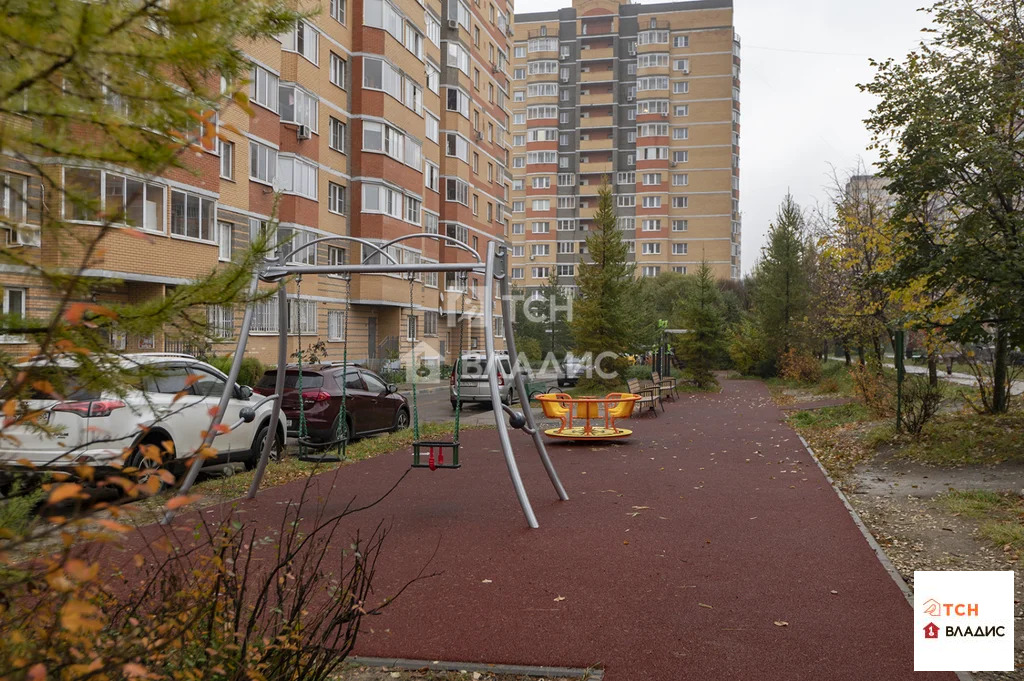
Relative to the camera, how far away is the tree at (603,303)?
3200 cm

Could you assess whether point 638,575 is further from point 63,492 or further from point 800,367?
point 800,367

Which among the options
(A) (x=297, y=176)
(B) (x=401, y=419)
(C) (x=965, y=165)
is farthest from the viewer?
(A) (x=297, y=176)

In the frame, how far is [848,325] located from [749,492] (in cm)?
1580

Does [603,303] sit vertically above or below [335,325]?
above

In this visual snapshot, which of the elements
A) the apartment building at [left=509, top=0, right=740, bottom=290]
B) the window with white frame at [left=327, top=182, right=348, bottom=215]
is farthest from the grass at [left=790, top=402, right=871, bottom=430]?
the apartment building at [left=509, top=0, right=740, bottom=290]

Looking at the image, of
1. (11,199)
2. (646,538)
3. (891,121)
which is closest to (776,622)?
(646,538)

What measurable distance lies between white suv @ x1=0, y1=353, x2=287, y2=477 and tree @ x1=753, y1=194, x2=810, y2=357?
29.5m

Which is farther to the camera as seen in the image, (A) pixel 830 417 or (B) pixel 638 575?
(A) pixel 830 417

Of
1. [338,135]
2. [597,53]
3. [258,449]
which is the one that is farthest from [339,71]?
[597,53]

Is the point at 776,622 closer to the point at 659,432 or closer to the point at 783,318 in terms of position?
the point at 659,432

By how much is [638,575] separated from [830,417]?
14515 millimetres

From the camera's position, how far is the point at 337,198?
114 feet

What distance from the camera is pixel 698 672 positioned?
4680mm

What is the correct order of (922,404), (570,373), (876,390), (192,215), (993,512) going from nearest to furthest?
(993,512) → (922,404) → (876,390) → (192,215) → (570,373)
